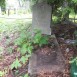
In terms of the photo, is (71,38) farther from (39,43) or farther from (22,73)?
(22,73)

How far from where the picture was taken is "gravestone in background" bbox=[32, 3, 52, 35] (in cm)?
691

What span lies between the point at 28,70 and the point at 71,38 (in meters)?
2.45

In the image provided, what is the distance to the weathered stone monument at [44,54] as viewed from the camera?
4867mm

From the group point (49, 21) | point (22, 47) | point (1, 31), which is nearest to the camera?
point (22, 47)

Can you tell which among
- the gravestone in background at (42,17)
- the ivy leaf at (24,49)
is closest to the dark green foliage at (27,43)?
the ivy leaf at (24,49)

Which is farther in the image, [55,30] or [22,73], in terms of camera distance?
[55,30]

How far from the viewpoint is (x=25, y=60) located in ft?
17.5

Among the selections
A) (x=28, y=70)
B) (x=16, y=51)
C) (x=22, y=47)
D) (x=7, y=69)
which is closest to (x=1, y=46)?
(x=16, y=51)

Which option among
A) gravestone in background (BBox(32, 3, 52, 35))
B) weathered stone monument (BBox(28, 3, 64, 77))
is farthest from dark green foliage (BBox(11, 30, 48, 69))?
gravestone in background (BBox(32, 3, 52, 35))

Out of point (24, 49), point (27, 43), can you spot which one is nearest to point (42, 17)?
point (27, 43)

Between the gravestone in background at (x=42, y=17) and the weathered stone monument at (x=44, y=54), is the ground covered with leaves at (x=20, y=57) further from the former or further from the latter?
the gravestone in background at (x=42, y=17)

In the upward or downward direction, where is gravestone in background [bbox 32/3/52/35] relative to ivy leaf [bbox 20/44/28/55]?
upward

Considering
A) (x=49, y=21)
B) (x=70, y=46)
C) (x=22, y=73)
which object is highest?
(x=49, y=21)

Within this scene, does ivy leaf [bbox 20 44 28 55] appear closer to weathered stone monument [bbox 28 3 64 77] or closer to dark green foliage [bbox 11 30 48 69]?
dark green foliage [bbox 11 30 48 69]
